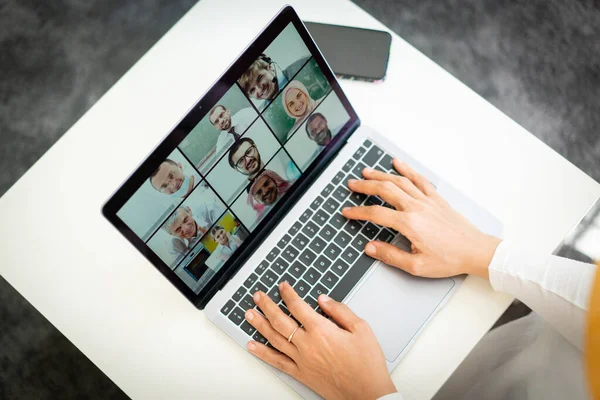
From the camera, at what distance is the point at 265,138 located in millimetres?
872

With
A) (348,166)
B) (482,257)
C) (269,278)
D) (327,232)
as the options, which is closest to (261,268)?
(269,278)

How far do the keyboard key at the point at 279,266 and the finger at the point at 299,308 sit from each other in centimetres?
3

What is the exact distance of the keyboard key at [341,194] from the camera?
0.96 metres

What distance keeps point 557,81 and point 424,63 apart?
97 centimetres

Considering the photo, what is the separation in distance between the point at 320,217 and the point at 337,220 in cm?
3

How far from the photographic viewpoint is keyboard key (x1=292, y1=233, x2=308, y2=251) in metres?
0.94

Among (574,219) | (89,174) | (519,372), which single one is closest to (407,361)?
(519,372)

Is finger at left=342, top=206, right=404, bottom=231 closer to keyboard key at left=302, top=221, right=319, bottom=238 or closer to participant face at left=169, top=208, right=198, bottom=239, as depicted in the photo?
keyboard key at left=302, top=221, right=319, bottom=238

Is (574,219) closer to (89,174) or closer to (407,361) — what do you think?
(407,361)

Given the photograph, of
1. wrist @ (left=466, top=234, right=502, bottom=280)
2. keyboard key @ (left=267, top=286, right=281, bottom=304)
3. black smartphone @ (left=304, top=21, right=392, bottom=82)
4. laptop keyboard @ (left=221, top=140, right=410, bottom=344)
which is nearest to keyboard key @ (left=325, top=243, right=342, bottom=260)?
laptop keyboard @ (left=221, top=140, right=410, bottom=344)

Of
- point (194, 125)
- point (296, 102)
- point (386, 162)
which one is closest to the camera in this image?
point (194, 125)

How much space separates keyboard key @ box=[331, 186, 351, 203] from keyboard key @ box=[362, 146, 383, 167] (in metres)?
0.06

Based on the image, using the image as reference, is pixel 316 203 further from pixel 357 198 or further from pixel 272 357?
pixel 272 357

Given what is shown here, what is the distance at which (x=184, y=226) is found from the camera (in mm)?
839
